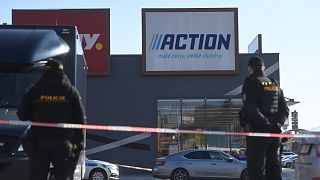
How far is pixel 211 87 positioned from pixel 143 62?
153 inches

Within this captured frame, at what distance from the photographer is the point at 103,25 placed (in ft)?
100

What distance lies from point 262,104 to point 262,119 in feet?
0.86

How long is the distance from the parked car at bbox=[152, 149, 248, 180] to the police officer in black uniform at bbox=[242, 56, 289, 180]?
15.6 m

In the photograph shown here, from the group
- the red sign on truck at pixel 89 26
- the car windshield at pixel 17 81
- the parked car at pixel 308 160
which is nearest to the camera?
the parked car at pixel 308 160

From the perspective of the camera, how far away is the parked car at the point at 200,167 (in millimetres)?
23234

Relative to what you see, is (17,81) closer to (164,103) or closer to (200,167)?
(200,167)

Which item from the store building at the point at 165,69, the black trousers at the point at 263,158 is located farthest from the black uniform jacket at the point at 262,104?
the store building at the point at 165,69

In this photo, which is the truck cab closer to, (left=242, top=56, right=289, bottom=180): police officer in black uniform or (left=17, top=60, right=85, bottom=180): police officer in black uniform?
(left=17, top=60, right=85, bottom=180): police officer in black uniform

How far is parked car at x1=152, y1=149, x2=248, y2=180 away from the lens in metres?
23.2

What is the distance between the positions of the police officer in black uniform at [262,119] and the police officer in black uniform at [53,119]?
2224mm

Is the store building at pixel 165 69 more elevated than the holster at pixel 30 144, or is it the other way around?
the store building at pixel 165 69

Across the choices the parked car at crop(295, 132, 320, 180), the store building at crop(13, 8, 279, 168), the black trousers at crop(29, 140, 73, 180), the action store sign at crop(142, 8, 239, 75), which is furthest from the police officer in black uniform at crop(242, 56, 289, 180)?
the action store sign at crop(142, 8, 239, 75)

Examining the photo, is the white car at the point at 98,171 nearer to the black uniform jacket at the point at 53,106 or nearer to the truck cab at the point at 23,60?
the truck cab at the point at 23,60

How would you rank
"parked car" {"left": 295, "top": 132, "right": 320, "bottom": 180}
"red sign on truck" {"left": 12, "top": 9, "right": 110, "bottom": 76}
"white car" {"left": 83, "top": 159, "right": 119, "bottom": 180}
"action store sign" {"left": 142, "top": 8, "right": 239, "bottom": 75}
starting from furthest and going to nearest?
"action store sign" {"left": 142, "top": 8, "right": 239, "bottom": 75}, "red sign on truck" {"left": 12, "top": 9, "right": 110, "bottom": 76}, "white car" {"left": 83, "top": 159, "right": 119, "bottom": 180}, "parked car" {"left": 295, "top": 132, "right": 320, "bottom": 180}
